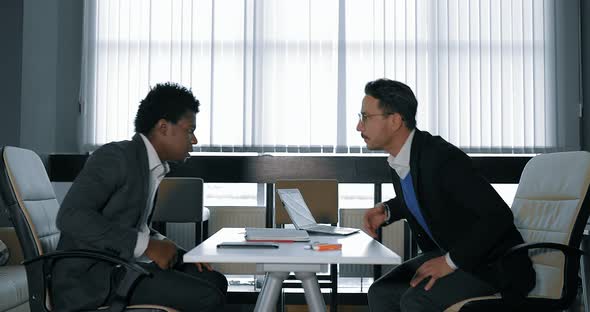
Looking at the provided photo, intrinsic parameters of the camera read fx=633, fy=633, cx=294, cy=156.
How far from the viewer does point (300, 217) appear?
2537 millimetres

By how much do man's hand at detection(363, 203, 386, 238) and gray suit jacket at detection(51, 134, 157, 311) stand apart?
937mm

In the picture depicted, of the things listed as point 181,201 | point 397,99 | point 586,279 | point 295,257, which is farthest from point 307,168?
point 295,257

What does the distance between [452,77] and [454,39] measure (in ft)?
1.05

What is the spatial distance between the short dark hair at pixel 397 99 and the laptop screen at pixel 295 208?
531mm

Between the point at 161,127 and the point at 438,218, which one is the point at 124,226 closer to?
the point at 161,127

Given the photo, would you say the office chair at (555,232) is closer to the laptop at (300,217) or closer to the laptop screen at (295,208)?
the laptop at (300,217)

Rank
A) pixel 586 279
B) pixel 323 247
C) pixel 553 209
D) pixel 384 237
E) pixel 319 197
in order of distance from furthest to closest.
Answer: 1. pixel 384 237
2. pixel 319 197
3. pixel 586 279
4. pixel 553 209
5. pixel 323 247

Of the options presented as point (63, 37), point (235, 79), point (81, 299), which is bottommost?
point (81, 299)

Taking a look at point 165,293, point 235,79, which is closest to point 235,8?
point 235,79

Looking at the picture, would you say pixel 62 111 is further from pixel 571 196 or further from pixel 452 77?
pixel 571 196

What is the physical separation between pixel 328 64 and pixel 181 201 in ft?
6.00

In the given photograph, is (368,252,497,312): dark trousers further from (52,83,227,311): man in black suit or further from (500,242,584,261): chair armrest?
(52,83,227,311): man in black suit

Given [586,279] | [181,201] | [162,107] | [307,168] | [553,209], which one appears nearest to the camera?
[553,209]

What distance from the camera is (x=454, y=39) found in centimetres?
521
